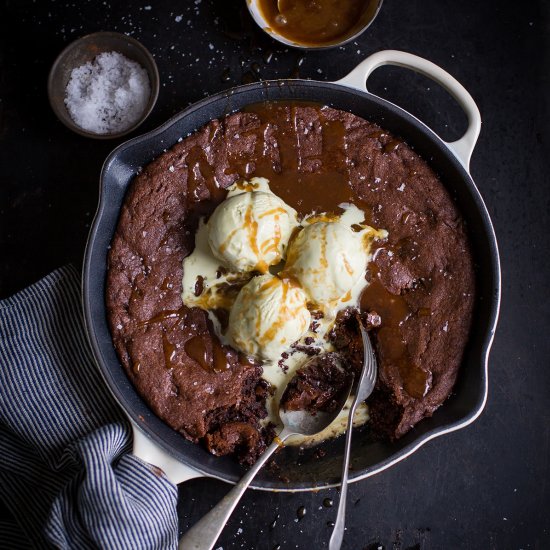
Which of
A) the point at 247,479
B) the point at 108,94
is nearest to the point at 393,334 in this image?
the point at 247,479

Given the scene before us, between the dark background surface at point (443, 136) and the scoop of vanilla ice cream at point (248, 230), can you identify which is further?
the dark background surface at point (443, 136)

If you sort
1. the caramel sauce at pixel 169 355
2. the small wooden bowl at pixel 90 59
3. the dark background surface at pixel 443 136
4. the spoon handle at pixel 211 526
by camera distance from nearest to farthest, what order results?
the spoon handle at pixel 211 526 → the caramel sauce at pixel 169 355 → the small wooden bowl at pixel 90 59 → the dark background surface at pixel 443 136

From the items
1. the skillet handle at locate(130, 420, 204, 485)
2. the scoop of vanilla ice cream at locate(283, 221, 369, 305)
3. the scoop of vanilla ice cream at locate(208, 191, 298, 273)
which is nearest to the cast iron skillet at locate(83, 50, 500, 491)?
the skillet handle at locate(130, 420, 204, 485)

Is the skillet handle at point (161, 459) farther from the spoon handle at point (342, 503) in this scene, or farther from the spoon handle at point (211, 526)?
the spoon handle at point (342, 503)

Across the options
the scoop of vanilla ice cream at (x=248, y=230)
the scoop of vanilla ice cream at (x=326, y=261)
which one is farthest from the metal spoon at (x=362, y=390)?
the scoop of vanilla ice cream at (x=248, y=230)

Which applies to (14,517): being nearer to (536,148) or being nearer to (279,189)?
(279,189)

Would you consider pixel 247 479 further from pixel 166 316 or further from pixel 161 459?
pixel 166 316
